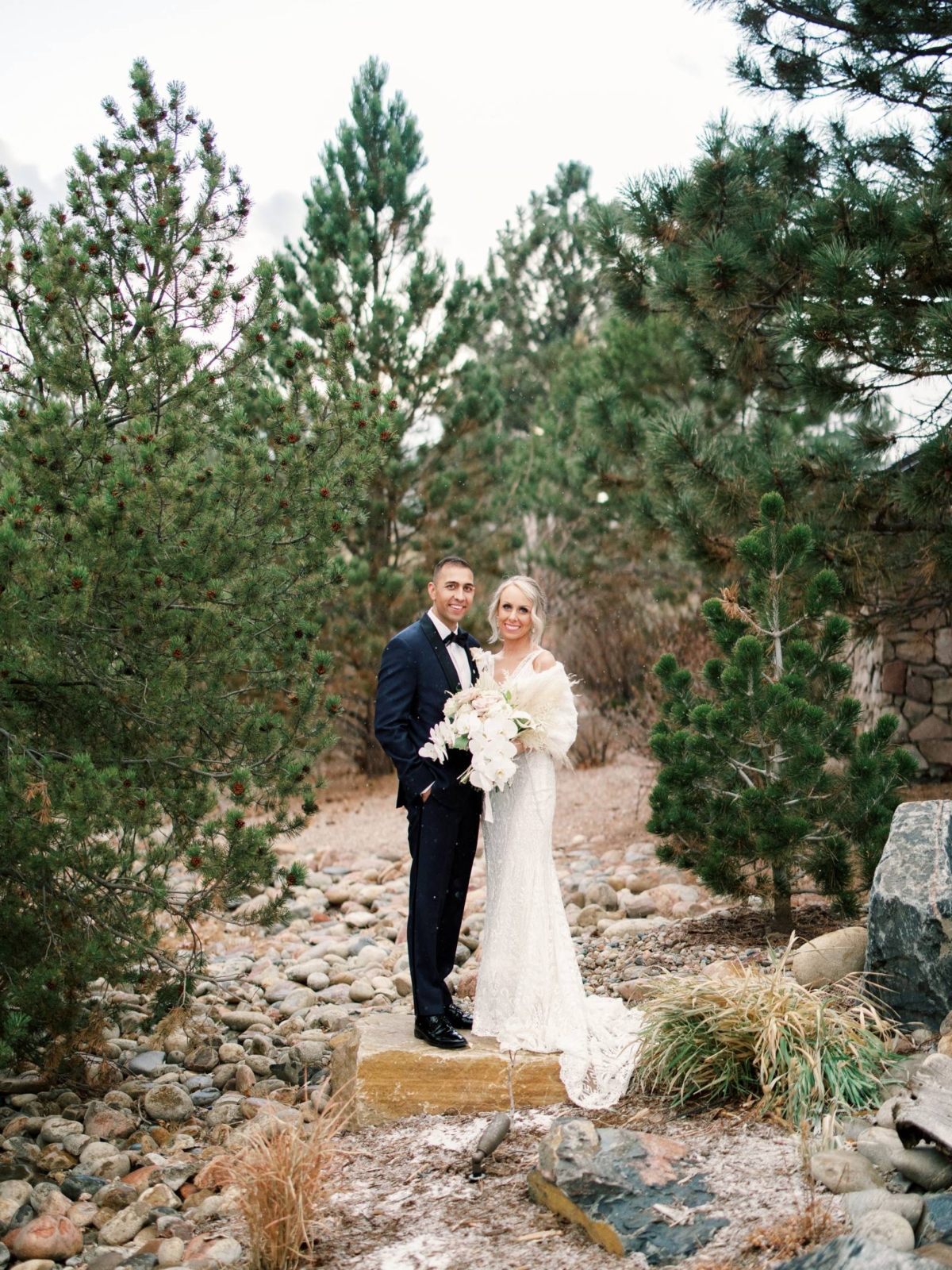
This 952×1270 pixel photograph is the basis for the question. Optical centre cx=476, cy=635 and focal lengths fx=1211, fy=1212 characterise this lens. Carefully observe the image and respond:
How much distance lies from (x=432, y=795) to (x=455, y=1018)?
0.97m

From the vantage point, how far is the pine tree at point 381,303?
13.2 m

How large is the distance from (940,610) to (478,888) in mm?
4817

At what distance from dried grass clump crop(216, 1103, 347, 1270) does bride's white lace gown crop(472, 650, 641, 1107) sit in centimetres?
119

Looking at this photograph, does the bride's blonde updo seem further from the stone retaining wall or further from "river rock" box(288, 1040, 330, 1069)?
the stone retaining wall

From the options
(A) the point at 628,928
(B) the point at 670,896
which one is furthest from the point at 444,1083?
(B) the point at 670,896

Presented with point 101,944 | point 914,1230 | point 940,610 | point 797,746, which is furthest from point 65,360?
point 940,610

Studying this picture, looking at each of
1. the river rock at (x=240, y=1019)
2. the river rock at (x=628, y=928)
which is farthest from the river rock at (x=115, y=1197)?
the river rock at (x=628, y=928)

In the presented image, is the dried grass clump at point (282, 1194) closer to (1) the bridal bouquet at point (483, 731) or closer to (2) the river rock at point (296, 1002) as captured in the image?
(1) the bridal bouquet at point (483, 731)

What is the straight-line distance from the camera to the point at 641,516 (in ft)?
32.8

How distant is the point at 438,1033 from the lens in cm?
480

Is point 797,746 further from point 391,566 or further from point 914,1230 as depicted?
point 391,566

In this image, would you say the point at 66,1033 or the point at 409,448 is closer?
the point at 66,1033

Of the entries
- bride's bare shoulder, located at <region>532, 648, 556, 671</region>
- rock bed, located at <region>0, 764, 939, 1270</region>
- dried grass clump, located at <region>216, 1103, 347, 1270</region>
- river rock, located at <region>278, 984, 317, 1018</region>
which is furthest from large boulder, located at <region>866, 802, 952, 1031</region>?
river rock, located at <region>278, 984, 317, 1018</region>

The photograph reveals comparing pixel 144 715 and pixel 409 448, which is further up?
pixel 409 448
